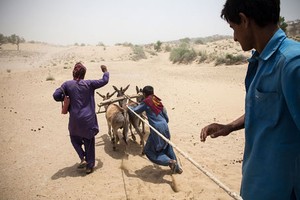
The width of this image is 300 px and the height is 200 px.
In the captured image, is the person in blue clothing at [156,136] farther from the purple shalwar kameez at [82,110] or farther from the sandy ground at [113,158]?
the purple shalwar kameez at [82,110]

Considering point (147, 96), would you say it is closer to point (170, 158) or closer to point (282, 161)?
point (170, 158)

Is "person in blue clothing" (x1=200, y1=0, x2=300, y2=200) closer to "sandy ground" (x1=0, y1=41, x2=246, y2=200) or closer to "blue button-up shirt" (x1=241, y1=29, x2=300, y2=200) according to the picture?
"blue button-up shirt" (x1=241, y1=29, x2=300, y2=200)

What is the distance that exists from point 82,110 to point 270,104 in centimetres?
449

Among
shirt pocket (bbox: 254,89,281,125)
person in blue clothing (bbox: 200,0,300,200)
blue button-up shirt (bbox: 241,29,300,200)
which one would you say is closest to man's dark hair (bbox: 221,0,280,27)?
person in blue clothing (bbox: 200,0,300,200)

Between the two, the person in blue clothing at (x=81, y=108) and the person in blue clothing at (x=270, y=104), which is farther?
Result: the person in blue clothing at (x=81, y=108)

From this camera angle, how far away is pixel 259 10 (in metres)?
1.72

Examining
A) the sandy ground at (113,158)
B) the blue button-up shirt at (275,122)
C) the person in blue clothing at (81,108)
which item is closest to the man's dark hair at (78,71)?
the person in blue clothing at (81,108)

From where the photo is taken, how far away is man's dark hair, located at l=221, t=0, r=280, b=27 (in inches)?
67.1

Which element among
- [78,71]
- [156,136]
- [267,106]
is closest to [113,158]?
[156,136]

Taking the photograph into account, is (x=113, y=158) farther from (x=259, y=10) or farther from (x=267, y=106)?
(x=259, y=10)

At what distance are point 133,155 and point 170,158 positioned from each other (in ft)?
4.54

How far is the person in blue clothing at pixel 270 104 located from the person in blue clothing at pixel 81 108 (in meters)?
4.09

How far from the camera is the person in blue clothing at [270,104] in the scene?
152cm

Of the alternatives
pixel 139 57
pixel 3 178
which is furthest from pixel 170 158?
pixel 139 57
